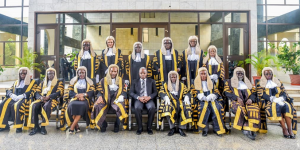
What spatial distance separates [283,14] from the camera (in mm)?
8508

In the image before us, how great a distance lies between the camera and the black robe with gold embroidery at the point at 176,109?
12.7 ft

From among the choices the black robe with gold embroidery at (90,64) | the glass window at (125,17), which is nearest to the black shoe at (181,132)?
the black robe with gold embroidery at (90,64)

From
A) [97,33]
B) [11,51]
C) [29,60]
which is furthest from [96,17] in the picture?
[11,51]

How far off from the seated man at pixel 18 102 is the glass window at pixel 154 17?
4345 millimetres

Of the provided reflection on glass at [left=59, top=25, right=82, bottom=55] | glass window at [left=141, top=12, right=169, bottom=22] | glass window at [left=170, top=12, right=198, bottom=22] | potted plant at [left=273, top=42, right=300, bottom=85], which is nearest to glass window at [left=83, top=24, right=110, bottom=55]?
reflection on glass at [left=59, top=25, right=82, bottom=55]

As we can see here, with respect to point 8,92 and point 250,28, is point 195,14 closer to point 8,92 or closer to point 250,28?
point 250,28

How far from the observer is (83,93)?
418cm

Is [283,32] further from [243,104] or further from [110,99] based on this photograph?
[110,99]

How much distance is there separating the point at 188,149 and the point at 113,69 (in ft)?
7.09

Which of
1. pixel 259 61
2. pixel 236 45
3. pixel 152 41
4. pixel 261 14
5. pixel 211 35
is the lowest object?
pixel 259 61

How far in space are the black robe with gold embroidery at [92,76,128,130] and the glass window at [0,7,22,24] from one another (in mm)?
8204

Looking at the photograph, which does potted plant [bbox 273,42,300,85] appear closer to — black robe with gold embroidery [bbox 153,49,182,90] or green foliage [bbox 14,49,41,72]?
black robe with gold embroidery [bbox 153,49,182,90]

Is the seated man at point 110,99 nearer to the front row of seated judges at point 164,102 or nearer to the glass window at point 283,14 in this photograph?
the front row of seated judges at point 164,102

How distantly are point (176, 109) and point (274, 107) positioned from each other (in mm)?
1763
